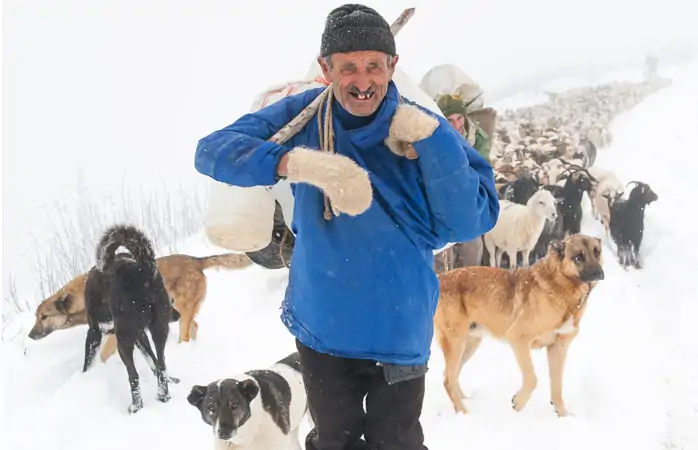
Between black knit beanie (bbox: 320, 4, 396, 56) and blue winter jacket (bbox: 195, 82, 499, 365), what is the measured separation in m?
0.16

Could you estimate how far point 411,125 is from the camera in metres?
1.87

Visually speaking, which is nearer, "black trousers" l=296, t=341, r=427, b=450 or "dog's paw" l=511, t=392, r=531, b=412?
"black trousers" l=296, t=341, r=427, b=450

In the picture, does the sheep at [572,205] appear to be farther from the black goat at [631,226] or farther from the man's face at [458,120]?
the man's face at [458,120]

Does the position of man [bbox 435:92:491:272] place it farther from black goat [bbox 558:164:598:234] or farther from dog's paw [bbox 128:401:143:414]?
dog's paw [bbox 128:401:143:414]

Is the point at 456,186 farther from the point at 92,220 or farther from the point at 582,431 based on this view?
the point at 92,220

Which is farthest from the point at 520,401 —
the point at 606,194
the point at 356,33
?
the point at 606,194

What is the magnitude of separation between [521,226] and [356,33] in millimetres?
7624

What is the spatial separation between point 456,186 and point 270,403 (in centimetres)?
234

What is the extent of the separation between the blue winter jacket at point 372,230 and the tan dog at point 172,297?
14.8ft

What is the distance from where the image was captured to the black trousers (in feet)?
7.21

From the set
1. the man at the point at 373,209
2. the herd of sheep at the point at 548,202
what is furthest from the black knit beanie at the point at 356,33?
the herd of sheep at the point at 548,202

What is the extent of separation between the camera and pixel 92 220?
12.4 m

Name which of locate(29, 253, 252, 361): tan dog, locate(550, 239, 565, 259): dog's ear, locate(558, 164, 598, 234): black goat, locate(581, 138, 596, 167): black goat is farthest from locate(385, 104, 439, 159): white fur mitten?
locate(581, 138, 596, 167): black goat

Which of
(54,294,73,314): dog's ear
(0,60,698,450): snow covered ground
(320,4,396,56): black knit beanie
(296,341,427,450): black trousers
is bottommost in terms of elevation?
(0,60,698,450): snow covered ground
